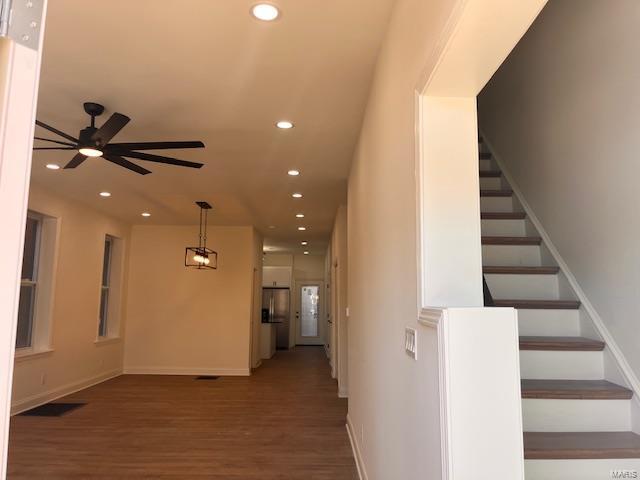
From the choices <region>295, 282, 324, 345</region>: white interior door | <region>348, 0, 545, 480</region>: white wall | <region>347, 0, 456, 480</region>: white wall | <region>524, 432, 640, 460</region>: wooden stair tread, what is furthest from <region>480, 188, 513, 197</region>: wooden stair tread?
<region>295, 282, 324, 345</region>: white interior door

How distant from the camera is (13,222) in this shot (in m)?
0.62

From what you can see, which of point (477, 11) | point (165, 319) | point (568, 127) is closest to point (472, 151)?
point (477, 11)

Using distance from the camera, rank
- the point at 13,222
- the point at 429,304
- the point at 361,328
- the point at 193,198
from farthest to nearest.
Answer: the point at 193,198
the point at 361,328
the point at 429,304
the point at 13,222

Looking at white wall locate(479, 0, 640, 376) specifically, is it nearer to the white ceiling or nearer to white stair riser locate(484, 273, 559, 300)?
white stair riser locate(484, 273, 559, 300)

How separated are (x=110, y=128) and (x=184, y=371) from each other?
20.3 ft

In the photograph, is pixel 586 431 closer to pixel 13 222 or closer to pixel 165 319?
pixel 13 222

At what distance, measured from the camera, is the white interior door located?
14.4 metres

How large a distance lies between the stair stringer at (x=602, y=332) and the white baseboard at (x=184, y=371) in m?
6.29

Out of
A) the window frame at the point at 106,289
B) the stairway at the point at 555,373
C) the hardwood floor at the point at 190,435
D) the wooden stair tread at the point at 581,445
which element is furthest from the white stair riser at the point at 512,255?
the window frame at the point at 106,289

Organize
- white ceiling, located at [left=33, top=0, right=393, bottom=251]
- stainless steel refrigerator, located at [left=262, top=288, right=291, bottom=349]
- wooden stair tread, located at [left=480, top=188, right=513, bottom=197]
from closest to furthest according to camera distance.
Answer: white ceiling, located at [left=33, top=0, right=393, bottom=251] → wooden stair tread, located at [left=480, top=188, right=513, bottom=197] → stainless steel refrigerator, located at [left=262, top=288, right=291, bottom=349]

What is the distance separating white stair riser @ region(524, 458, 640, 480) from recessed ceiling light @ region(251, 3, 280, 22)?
2359 millimetres

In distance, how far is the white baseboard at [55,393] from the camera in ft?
17.7

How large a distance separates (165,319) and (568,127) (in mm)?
7500

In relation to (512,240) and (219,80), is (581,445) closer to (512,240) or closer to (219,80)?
→ (512,240)
